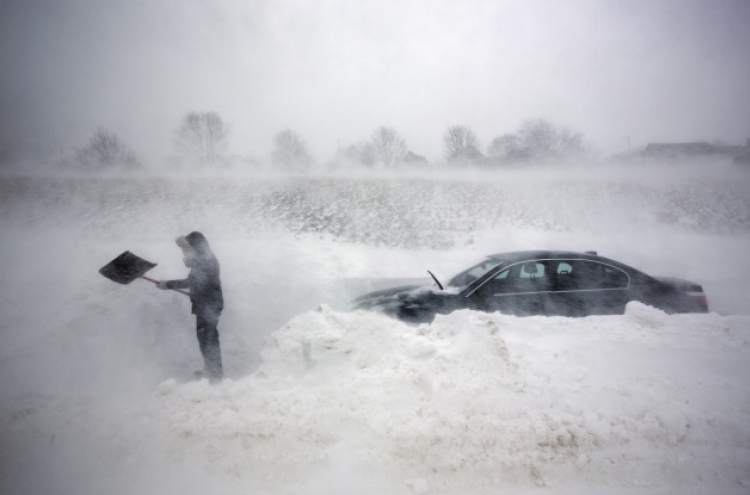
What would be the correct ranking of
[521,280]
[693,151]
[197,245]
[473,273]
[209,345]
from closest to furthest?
[209,345] < [197,245] < [521,280] < [473,273] < [693,151]

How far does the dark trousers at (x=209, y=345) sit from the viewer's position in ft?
Result: 11.5

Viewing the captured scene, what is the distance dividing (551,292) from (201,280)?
4.33 metres

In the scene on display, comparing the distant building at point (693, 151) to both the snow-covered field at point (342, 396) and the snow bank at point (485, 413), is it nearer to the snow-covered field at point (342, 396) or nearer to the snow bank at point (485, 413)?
the snow-covered field at point (342, 396)

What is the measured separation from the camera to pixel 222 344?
4773 mm

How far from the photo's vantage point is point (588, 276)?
401cm

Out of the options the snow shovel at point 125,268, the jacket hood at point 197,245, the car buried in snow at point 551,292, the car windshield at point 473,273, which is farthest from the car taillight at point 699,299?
the snow shovel at point 125,268

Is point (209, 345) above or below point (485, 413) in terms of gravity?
above

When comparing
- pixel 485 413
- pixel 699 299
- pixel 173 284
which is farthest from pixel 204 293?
pixel 699 299

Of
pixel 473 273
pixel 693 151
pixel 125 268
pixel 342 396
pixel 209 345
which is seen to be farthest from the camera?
pixel 693 151

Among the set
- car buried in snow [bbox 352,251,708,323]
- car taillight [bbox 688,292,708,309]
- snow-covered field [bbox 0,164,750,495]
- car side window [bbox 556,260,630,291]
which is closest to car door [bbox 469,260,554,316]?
car buried in snow [bbox 352,251,708,323]

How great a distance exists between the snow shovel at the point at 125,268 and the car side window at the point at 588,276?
206 inches

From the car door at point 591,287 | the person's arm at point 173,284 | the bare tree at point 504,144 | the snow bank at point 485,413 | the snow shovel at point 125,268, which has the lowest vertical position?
the snow bank at point 485,413

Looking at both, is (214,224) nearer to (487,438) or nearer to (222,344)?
(222,344)

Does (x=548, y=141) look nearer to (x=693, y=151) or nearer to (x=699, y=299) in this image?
(x=693, y=151)
